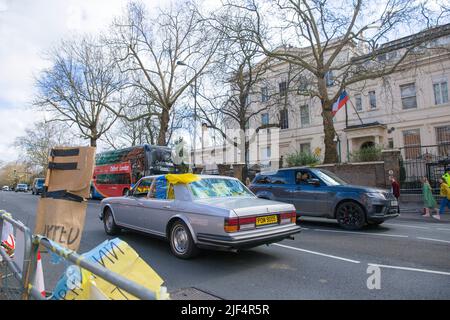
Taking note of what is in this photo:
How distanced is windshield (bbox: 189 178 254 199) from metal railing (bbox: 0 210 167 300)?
310cm

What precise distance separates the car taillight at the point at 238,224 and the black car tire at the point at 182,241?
3.16ft

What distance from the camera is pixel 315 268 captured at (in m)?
4.97

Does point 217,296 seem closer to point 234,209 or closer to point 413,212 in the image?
point 234,209

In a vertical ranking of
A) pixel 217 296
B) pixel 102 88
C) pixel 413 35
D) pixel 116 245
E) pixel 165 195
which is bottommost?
pixel 217 296

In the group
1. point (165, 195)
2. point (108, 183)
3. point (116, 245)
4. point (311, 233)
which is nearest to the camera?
point (116, 245)

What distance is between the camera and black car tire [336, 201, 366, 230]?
27.5ft

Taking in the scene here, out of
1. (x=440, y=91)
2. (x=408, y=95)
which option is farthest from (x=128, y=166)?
(x=440, y=91)

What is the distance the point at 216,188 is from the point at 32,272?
3907 mm

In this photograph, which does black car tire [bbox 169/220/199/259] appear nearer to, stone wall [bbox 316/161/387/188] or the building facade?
stone wall [bbox 316/161/387/188]

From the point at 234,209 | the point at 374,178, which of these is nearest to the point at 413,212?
the point at 374,178

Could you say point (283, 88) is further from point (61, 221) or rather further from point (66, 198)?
point (61, 221)

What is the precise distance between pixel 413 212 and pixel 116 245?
13.9 meters

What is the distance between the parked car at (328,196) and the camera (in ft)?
27.2

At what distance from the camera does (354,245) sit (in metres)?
6.56
